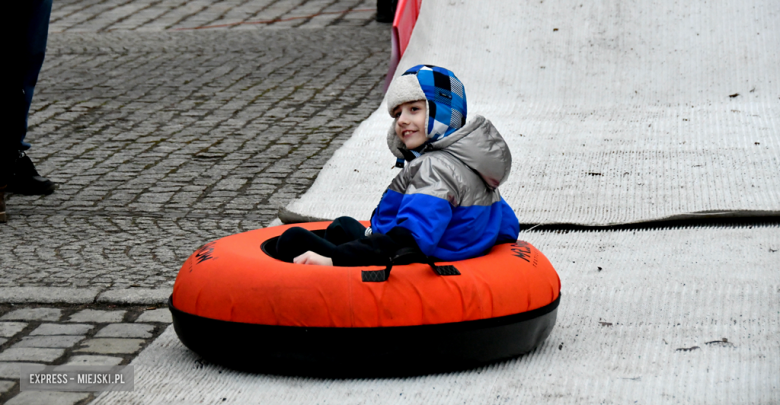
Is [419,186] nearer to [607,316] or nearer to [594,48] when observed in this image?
[607,316]

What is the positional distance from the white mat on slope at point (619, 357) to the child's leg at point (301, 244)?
487mm

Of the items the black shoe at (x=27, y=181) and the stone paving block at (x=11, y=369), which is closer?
the stone paving block at (x=11, y=369)

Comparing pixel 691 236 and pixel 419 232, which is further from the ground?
pixel 419 232

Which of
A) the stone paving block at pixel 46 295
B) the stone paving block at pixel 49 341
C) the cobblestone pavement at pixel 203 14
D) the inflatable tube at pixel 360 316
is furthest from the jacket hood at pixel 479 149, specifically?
the cobblestone pavement at pixel 203 14

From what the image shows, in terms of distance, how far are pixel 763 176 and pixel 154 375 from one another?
3.82 m

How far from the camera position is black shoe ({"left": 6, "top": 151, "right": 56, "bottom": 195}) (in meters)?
5.68

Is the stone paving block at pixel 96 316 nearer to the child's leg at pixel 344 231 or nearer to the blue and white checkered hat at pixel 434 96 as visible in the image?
the child's leg at pixel 344 231

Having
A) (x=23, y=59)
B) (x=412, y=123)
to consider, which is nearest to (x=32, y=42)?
(x=23, y=59)

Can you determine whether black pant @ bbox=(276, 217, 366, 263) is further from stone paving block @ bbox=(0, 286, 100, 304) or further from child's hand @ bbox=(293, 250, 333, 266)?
stone paving block @ bbox=(0, 286, 100, 304)

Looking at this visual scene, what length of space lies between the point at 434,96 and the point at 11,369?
183cm

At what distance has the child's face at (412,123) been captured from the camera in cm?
309

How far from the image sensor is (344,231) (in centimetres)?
349

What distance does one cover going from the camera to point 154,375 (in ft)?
9.94

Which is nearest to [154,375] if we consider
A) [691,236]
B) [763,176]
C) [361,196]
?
[361,196]
